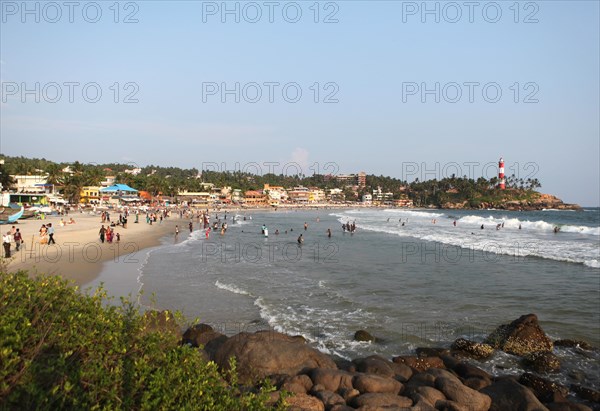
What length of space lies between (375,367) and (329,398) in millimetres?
2032

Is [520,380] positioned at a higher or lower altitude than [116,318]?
lower

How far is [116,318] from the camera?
583 centimetres

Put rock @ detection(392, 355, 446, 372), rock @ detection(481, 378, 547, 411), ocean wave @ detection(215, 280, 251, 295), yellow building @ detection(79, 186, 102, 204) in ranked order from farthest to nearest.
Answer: yellow building @ detection(79, 186, 102, 204), ocean wave @ detection(215, 280, 251, 295), rock @ detection(392, 355, 446, 372), rock @ detection(481, 378, 547, 411)

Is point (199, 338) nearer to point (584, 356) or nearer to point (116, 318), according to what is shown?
point (116, 318)

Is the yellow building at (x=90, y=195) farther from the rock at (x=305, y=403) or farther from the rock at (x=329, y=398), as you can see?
the rock at (x=305, y=403)

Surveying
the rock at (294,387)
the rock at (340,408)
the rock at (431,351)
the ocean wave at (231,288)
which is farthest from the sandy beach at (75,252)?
the rock at (431,351)

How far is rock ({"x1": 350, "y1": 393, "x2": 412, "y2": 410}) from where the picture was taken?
23.9ft

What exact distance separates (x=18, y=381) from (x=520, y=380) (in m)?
9.45

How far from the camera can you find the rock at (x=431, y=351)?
10.9 meters

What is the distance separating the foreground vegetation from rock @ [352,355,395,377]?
4582 millimetres

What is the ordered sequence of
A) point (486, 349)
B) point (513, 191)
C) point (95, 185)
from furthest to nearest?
point (513, 191) → point (95, 185) → point (486, 349)

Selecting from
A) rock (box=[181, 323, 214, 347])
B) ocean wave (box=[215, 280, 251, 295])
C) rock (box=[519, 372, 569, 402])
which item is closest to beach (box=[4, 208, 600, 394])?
ocean wave (box=[215, 280, 251, 295])

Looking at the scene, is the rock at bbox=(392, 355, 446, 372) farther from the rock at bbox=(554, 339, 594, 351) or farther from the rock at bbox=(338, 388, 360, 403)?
the rock at bbox=(554, 339, 594, 351)

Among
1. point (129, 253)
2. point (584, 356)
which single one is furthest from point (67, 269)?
point (584, 356)
